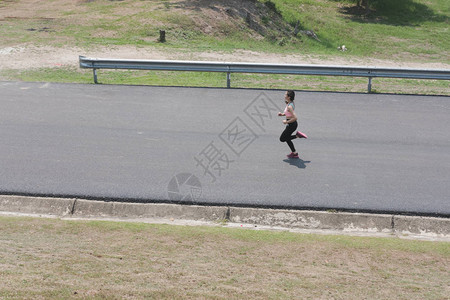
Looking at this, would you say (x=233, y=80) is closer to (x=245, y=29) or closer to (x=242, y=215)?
(x=242, y=215)

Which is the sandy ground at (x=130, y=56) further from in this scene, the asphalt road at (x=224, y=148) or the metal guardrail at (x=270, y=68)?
the asphalt road at (x=224, y=148)

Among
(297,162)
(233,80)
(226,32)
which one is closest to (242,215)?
(297,162)

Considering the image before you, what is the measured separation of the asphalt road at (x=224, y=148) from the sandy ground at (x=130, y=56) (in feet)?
13.2

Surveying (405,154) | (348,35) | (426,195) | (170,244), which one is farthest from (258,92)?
(348,35)

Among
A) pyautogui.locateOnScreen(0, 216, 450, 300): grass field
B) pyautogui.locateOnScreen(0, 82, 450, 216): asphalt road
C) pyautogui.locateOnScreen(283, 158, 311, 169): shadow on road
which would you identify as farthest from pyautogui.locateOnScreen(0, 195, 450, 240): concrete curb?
pyautogui.locateOnScreen(283, 158, 311, 169): shadow on road

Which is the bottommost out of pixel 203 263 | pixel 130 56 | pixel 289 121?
pixel 130 56

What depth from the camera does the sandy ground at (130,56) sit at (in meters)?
17.5

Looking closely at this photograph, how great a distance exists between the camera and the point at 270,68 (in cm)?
1466

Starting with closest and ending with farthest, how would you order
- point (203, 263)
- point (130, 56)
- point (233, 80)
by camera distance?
point (203, 263) → point (233, 80) → point (130, 56)

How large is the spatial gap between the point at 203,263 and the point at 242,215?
1.80 meters

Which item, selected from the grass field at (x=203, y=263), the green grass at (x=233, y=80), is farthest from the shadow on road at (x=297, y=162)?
the green grass at (x=233, y=80)

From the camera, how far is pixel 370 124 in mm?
11188

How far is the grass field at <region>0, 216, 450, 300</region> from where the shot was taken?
4.77m

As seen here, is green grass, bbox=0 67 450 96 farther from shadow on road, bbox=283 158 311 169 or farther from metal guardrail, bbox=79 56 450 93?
shadow on road, bbox=283 158 311 169
